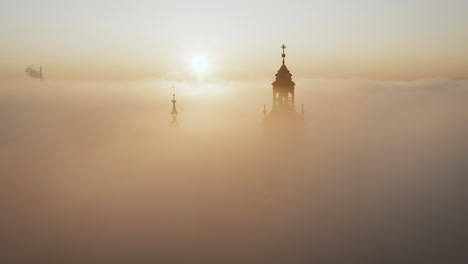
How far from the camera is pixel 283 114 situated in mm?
61844

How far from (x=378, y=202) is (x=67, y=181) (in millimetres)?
101338

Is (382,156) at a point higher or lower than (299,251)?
higher

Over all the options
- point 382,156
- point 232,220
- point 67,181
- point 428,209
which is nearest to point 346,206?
point 428,209

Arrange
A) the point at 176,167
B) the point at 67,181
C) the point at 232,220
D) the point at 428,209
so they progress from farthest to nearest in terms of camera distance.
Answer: the point at 67,181
the point at 176,167
the point at 428,209
the point at 232,220

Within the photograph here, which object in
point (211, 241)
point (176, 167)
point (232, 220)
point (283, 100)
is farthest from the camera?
point (176, 167)

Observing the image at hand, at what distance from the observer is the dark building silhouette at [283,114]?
6075 centimetres

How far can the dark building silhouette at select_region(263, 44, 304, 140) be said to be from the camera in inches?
2392

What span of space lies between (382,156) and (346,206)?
54.6m

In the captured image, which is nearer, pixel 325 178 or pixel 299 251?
pixel 299 251

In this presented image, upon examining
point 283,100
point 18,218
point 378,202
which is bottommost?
point 18,218

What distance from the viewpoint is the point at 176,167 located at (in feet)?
438

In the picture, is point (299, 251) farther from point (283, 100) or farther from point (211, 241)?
point (283, 100)

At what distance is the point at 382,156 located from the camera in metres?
136

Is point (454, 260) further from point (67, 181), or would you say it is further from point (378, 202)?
point (67, 181)
